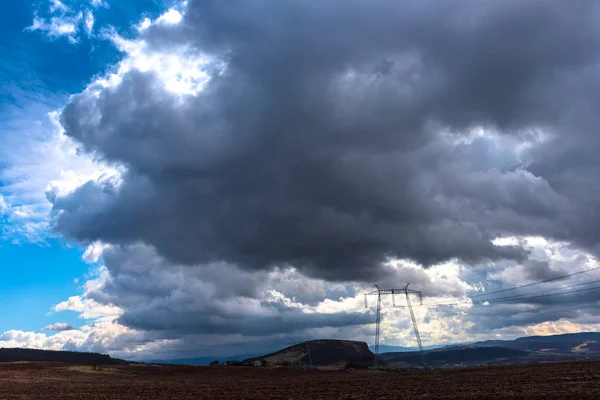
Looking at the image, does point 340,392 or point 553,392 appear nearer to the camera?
point 553,392

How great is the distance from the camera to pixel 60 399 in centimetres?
8738

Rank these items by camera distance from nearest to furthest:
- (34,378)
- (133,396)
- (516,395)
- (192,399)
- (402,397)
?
(516,395)
(402,397)
(192,399)
(133,396)
(34,378)

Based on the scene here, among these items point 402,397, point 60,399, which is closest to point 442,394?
point 402,397

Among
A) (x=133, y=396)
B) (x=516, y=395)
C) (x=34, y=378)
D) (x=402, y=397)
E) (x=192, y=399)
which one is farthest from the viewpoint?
(x=34, y=378)

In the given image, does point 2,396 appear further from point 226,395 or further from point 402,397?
point 402,397

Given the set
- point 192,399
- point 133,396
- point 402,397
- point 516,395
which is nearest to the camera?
point 516,395

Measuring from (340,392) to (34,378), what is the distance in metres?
85.8

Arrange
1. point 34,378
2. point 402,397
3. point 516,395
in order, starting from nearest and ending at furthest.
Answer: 1. point 516,395
2. point 402,397
3. point 34,378

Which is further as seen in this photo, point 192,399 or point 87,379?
point 87,379

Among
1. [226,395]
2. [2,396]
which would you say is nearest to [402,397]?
[226,395]

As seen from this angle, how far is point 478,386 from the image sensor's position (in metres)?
88.8

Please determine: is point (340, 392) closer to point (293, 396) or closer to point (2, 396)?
point (293, 396)

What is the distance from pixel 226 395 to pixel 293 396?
43.8 feet

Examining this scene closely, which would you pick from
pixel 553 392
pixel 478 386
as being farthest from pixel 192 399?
pixel 553 392
